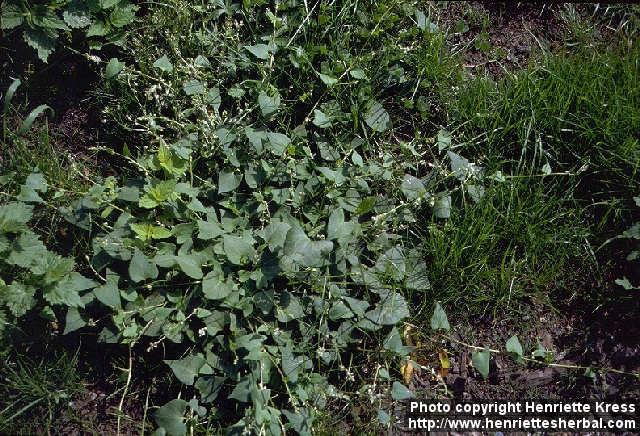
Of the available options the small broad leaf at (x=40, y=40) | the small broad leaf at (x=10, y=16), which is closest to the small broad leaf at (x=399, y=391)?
the small broad leaf at (x=40, y=40)

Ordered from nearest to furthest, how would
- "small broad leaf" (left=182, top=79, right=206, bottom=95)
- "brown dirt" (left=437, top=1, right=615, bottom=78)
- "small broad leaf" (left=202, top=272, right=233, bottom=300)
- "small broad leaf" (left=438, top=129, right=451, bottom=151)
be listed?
"small broad leaf" (left=202, top=272, right=233, bottom=300) → "small broad leaf" (left=182, top=79, right=206, bottom=95) → "small broad leaf" (left=438, top=129, right=451, bottom=151) → "brown dirt" (left=437, top=1, right=615, bottom=78)

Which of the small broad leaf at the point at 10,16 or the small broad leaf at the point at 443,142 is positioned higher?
the small broad leaf at the point at 10,16

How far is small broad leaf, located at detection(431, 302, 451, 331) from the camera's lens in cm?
280

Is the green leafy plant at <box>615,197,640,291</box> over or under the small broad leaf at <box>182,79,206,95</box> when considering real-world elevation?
under

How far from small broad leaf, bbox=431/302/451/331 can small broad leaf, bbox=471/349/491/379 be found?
6.5 inches

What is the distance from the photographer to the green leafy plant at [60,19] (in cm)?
300

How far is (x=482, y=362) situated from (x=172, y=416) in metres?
1.29

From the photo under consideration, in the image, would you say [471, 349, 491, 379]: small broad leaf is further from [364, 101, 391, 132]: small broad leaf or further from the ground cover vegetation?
[364, 101, 391, 132]: small broad leaf

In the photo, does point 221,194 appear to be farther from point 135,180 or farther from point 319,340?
point 319,340

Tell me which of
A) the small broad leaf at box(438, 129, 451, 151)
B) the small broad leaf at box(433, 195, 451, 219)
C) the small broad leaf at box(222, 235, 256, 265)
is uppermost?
the small broad leaf at box(438, 129, 451, 151)

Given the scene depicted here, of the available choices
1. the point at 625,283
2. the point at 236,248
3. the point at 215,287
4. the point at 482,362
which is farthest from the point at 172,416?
the point at 625,283

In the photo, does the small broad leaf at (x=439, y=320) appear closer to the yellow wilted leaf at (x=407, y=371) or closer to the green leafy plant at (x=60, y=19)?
the yellow wilted leaf at (x=407, y=371)

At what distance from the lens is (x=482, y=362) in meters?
2.72

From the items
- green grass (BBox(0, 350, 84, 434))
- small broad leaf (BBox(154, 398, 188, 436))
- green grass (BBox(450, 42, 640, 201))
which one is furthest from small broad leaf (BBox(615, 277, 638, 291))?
green grass (BBox(0, 350, 84, 434))
